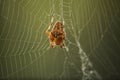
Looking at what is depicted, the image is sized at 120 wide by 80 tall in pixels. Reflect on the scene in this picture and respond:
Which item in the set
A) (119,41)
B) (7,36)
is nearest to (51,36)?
(7,36)

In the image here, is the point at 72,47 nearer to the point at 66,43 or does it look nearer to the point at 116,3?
the point at 66,43

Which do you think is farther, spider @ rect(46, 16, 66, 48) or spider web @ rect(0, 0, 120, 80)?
spider web @ rect(0, 0, 120, 80)

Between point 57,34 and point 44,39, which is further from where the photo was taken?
point 44,39

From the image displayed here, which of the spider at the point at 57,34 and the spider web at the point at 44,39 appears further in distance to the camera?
the spider web at the point at 44,39
